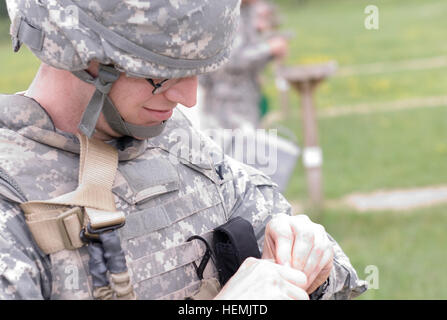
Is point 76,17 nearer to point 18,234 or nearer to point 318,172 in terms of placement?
point 18,234

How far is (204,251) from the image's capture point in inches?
89.5

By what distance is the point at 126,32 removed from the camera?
1.94 metres

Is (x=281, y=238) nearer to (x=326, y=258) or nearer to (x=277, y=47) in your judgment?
(x=326, y=258)

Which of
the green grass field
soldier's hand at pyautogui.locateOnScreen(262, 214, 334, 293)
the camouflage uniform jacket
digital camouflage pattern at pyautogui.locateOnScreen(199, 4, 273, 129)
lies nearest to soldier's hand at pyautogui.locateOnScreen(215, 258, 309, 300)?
soldier's hand at pyautogui.locateOnScreen(262, 214, 334, 293)

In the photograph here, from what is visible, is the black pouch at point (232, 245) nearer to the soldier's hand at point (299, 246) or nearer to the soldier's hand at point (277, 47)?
the soldier's hand at point (299, 246)

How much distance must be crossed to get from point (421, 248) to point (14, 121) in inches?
215

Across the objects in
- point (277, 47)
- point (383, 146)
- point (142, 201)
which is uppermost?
point (277, 47)

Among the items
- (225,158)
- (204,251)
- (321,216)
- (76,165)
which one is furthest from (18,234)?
(321,216)

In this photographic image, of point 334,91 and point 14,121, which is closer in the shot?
point 14,121

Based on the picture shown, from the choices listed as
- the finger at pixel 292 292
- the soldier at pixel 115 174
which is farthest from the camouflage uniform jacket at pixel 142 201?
the finger at pixel 292 292

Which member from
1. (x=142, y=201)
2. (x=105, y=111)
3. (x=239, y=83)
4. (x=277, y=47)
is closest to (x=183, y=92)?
(x=105, y=111)

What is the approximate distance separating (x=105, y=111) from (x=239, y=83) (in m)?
5.47

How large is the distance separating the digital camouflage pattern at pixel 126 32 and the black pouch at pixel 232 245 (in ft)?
1.63

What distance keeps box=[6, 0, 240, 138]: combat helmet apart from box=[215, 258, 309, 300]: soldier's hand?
54 cm
